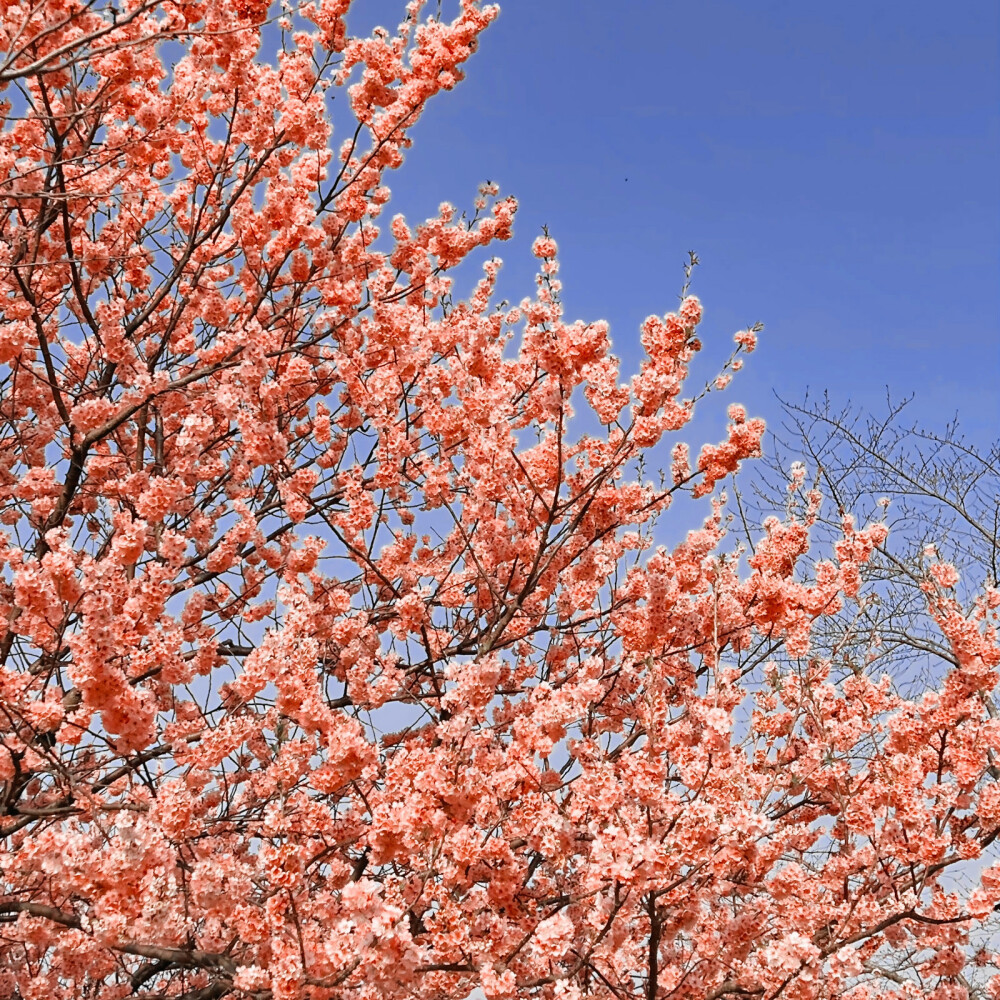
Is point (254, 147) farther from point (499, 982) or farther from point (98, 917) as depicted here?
point (499, 982)

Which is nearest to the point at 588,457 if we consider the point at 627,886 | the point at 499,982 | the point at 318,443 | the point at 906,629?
the point at 318,443

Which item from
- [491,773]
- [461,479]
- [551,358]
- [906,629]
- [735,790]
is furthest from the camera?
[906,629]

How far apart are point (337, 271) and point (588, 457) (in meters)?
2.21

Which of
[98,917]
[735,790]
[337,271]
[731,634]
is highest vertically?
[337,271]

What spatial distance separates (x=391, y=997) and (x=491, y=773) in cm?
106

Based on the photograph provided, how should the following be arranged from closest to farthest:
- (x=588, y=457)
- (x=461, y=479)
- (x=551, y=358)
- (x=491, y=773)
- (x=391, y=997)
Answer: (x=391, y=997), (x=491, y=773), (x=551, y=358), (x=588, y=457), (x=461, y=479)

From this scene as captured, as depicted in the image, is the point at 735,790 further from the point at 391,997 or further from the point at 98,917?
the point at 98,917

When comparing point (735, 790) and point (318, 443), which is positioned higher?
point (318, 443)

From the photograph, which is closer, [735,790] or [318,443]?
[735,790]

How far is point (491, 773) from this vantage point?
3902 mm

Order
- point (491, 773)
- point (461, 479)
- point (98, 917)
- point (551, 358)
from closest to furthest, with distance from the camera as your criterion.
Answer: point (98, 917) < point (491, 773) < point (551, 358) < point (461, 479)

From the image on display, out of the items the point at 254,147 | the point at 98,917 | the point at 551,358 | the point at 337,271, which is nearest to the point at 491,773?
the point at 98,917

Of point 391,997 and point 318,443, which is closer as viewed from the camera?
point 391,997

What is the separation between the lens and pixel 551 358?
426 cm
